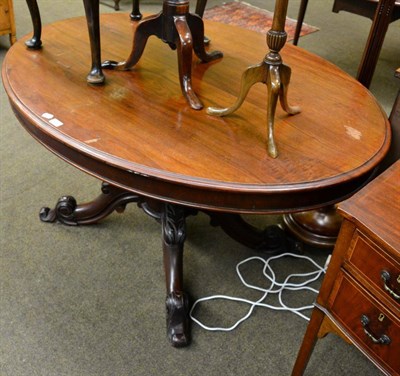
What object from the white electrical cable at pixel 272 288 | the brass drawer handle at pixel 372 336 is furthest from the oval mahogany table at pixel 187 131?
the brass drawer handle at pixel 372 336

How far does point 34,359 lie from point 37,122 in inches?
24.0

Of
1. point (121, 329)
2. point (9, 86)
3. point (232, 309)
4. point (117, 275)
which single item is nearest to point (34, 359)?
point (121, 329)

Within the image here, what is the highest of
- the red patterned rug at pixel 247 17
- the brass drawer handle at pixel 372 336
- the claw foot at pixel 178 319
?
the brass drawer handle at pixel 372 336

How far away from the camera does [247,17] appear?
11.3ft

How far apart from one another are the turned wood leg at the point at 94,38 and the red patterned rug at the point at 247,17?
238 centimetres

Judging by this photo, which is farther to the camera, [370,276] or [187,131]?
[187,131]

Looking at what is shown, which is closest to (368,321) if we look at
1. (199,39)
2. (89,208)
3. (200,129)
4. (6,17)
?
(200,129)

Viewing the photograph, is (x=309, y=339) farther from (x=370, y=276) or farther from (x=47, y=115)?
(x=47, y=115)

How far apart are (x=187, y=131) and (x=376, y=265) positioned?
1.45 feet

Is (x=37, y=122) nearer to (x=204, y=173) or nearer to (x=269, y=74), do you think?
(x=204, y=173)

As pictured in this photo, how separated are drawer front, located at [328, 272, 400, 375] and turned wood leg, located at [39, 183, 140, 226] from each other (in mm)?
717

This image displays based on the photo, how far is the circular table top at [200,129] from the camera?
826mm

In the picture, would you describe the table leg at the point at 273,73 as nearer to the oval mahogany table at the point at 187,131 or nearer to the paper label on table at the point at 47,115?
the oval mahogany table at the point at 187,131

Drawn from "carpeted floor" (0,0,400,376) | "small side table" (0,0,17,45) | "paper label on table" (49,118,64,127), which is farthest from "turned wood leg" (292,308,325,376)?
"small side table" (0,0,17,45)
